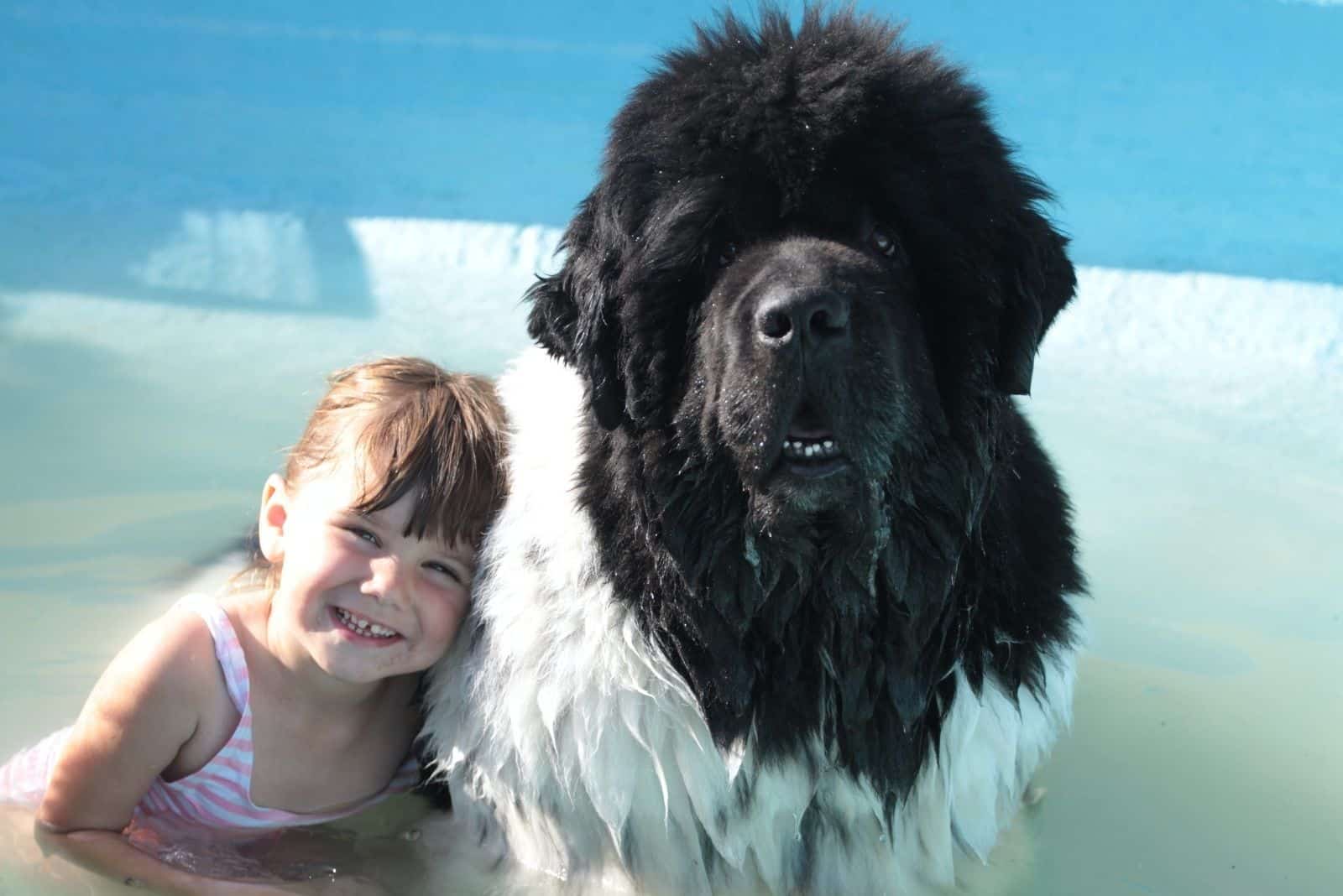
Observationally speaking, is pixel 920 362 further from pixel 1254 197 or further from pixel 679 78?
pixel 1254 197

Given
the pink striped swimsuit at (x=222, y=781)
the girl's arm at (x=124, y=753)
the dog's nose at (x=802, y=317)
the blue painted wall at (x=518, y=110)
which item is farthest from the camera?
the blue painted wall at (x=518, y=110)

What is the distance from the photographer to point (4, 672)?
279 cm

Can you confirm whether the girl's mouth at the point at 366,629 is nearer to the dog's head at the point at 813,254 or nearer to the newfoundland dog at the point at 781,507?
the newfoundland dog at the point at 781,507

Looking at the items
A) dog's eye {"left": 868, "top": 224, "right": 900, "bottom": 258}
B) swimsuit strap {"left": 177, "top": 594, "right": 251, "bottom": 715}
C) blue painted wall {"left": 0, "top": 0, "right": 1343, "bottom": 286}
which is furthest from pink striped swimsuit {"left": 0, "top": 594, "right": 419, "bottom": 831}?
blue painted wall {"left": 0, "top": 0, "right": 1343, "bottom": 286}

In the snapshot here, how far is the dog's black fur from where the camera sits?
6.07 feet

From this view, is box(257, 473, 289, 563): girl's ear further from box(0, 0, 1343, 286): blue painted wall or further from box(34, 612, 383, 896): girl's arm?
box(0, 0, 1343, 286): blue painted wall

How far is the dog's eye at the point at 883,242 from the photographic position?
1.94 meters

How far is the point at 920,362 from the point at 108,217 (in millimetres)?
4476

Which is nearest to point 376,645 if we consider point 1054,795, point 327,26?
point 1054,795

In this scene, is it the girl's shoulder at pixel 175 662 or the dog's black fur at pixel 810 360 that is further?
the girl's shoulder at pixel 175 662

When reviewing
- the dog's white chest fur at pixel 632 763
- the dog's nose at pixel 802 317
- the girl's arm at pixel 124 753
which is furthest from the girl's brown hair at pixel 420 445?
the dog's nose at pixel 802 317

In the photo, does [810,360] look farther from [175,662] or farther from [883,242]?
[175,662]

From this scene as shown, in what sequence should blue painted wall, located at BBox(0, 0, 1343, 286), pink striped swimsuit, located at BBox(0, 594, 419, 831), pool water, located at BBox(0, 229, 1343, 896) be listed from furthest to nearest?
1. blue painted wall, located at BBox(0, 0, 1343, 286)
2. pool water, located at BBox(0, 229, 1343, 896)
3. pink striped swimsuit, located at BBox(0, 594, 419, 831)

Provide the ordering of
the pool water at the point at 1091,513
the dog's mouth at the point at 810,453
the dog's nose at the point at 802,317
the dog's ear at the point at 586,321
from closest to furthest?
the dog's nose at the point at 802,317, the dog's mouth at the point at 810,453, the dog's ear at the point at 586,321, the pool water at the point at 1091,513
